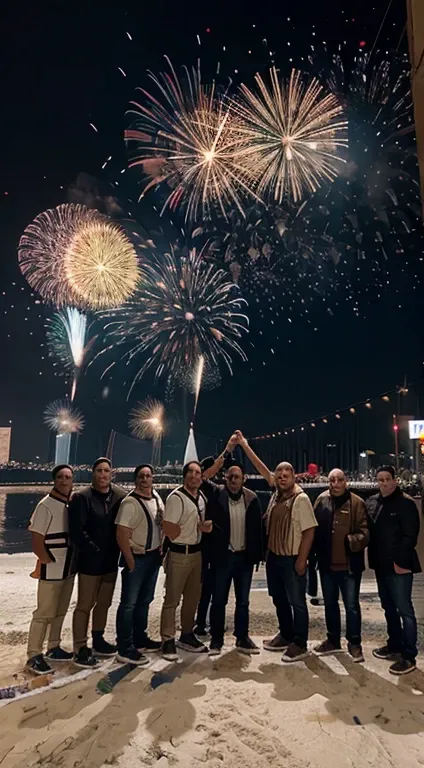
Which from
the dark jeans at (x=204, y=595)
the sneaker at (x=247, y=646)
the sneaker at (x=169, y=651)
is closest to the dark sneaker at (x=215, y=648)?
the sneaker at (x=247, y=646)

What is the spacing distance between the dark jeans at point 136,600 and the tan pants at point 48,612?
0.55 metres

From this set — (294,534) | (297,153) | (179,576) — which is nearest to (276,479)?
(294,534)

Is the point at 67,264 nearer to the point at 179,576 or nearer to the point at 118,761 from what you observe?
the point at 179,576

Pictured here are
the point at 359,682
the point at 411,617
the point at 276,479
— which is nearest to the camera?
the point at 359,682

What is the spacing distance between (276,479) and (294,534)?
580 millimetres

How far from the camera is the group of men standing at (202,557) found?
4508mm

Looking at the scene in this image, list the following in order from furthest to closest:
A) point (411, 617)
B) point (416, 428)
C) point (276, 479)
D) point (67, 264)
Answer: point (416, 428)
point (67, 264)
point (276, 479)
point (411, 617)

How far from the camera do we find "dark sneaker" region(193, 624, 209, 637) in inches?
205

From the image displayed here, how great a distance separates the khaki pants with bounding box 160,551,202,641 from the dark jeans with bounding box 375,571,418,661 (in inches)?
71.8

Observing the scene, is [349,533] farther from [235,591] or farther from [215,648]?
[215,648]

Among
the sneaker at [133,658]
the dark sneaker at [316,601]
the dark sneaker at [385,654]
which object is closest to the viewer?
the sneaker at [133,658]

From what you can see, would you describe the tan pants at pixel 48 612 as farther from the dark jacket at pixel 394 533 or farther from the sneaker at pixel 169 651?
the dark jacket at pixel 394 533

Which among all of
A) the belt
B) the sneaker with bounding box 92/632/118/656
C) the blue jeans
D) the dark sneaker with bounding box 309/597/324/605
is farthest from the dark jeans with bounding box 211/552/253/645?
the dark sneaker with bounding box 309/597/324/605

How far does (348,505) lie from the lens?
4.84 metres
